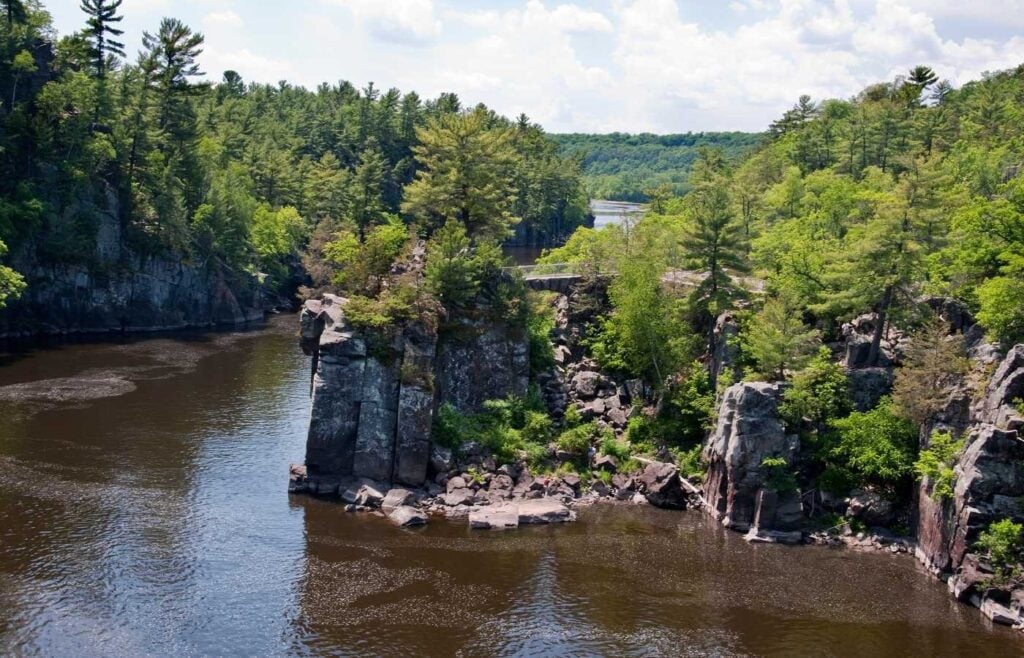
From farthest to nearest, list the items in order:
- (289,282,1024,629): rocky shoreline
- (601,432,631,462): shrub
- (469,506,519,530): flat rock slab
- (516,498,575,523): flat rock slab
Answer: (601,432,631,462): shrub
(516,498,575,523): flat rock slab
(469,506,519,530): flat rock slab
(289,282,1024,629): rocky shoreline

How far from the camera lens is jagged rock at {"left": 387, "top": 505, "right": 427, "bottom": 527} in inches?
1833

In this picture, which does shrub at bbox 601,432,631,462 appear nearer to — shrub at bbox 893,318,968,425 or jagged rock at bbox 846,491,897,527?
jagged rock at bbox 846,491,897,527

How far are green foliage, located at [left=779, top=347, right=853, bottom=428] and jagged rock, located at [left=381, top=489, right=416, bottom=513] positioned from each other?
→ 70.1 ft

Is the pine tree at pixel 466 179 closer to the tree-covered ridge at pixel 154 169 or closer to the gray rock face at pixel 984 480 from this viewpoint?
the tree-covered ridge at pixel 154 169

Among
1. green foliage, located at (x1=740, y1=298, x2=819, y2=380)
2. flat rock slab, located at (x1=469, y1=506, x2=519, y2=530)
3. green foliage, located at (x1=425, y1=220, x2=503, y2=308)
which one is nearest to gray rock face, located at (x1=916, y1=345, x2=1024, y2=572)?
green foliage, located at (x1=740, y1=298, x2=819, y2=380)

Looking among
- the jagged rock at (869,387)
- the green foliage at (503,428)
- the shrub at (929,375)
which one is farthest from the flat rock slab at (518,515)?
the shrub at (929,375)

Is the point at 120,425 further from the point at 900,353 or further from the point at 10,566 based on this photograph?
the point at 900,353

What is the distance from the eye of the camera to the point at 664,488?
50.8m

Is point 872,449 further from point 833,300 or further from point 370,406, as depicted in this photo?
point 370,406

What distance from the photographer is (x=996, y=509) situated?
133ft

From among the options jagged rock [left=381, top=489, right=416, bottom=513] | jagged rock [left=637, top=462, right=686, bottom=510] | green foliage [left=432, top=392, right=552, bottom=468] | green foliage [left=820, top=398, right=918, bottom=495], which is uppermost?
green foliage [left=820, top=398, right=918, bottom=495]

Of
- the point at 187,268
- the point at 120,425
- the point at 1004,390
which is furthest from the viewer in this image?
the point at 187,268

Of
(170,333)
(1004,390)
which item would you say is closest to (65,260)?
(170,333)

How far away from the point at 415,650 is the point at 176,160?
78.6 meters
